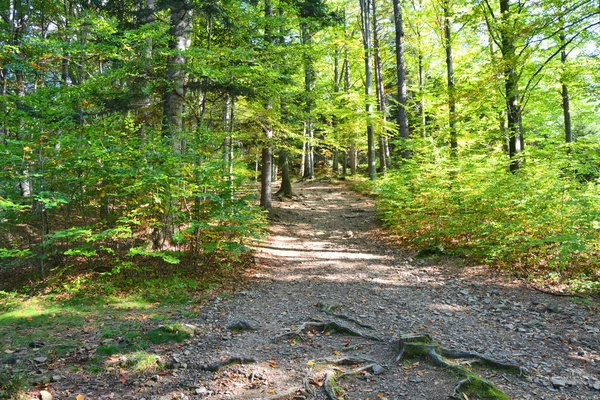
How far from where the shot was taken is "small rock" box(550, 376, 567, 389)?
3.58 m

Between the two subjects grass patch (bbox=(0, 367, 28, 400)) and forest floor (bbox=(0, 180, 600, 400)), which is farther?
forest floor (bbox=(0, 180, 600, 400))

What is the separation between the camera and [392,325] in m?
5.25

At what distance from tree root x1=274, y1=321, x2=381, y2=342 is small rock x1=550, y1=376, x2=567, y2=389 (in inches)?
77.5

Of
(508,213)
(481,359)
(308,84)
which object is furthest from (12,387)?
(308,84)

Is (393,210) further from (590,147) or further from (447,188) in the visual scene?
(590,147)

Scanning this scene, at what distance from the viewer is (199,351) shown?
4387 mm

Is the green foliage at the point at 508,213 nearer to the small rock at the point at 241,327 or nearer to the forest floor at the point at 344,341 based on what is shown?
the forest floor at the point at 344,341

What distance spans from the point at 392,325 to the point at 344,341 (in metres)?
0.96

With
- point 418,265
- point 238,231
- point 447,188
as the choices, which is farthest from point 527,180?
point 238,231

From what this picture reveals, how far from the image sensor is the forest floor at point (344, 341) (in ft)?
11.7

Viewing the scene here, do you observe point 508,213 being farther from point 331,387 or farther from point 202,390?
point 202,390

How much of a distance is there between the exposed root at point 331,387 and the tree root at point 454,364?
0.96 meters

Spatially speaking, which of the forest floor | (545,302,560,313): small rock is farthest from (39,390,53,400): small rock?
(545,302,560,313): small rock

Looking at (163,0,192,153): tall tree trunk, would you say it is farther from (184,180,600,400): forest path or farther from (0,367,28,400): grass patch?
(0,367,28,400): grass patch
